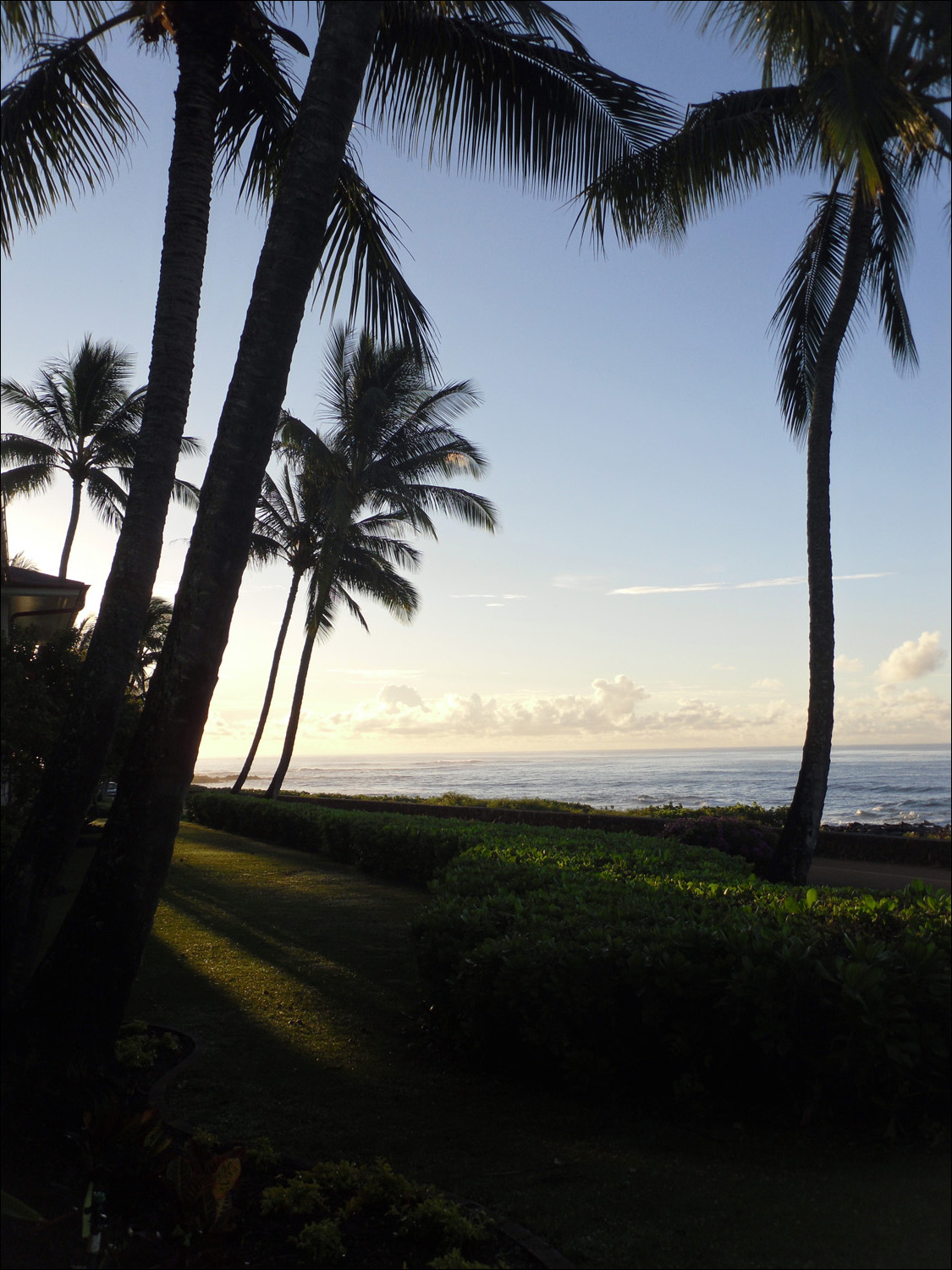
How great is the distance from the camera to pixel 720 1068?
4.50 metres

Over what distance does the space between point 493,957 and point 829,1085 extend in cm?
196

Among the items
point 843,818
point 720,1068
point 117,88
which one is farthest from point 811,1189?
point 843,818

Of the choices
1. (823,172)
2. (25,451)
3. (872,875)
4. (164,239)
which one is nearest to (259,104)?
(164,239)

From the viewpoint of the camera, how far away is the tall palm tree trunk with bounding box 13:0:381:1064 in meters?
4.54

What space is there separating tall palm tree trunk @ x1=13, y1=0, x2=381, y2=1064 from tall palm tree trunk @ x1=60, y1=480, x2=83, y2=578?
21.6 metres

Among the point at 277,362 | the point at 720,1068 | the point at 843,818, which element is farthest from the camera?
the point at 843,818

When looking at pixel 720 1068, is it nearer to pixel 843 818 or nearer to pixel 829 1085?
pixel 829 1085

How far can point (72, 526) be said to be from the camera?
976 inches

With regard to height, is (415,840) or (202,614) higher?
(202,614)

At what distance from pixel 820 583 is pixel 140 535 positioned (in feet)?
25.3

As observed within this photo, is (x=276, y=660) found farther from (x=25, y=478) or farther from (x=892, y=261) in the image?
(x=892, y=261)

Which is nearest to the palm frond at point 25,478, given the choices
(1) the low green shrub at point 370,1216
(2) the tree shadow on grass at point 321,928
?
(2) the tree shadow on grass at point 321,928

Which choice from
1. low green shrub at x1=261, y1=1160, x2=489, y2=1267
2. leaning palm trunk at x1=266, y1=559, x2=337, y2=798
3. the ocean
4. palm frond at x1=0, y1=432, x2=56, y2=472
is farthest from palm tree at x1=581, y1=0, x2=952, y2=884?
the ocean

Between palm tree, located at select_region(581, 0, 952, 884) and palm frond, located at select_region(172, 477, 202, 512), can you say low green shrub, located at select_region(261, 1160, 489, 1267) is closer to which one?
palm tree, located at select_region(581, 0, 952, 884)
